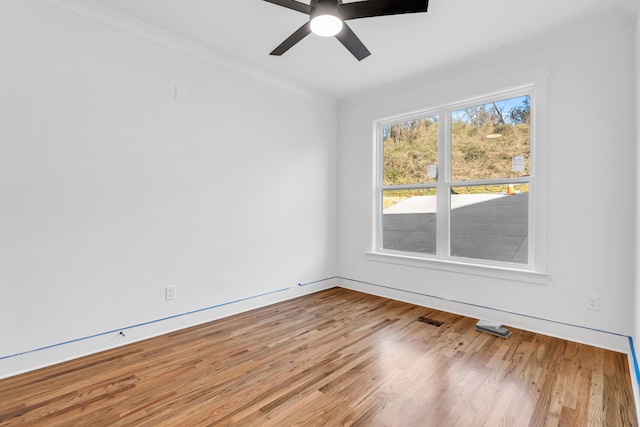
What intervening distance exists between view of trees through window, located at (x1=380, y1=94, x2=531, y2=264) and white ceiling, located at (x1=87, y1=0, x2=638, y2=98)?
65 centimetres

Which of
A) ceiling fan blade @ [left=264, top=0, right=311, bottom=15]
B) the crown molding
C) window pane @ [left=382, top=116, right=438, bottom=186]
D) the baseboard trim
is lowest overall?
the baseboard trim

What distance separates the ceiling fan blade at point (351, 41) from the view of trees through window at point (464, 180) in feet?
A: 5.19

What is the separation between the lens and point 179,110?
9.43ft

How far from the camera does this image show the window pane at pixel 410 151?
3641 millimetres

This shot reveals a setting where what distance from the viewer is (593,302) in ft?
8.33

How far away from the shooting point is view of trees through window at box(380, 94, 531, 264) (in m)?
3.03

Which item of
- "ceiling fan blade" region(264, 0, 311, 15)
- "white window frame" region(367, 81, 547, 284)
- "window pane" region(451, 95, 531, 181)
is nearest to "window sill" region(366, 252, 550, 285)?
"white window frame" region(367, 81, 547, 284)

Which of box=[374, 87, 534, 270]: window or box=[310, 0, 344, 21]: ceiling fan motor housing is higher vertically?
box=[310, 0, 344, 21]: ceiling fan motor housing

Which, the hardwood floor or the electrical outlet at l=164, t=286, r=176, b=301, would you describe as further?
the electrical outlet at l=164, t=286, r=176, b=301

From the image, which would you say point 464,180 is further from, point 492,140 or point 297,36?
point 297,36

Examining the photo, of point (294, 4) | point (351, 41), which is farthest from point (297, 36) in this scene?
point (351, 41)

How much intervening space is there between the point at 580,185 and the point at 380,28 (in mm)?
2080

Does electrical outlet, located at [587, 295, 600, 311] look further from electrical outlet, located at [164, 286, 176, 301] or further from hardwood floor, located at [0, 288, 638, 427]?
electrical outlet, located at [164, 286, 176, 301]

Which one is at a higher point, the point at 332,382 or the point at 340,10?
the point at 340,10
